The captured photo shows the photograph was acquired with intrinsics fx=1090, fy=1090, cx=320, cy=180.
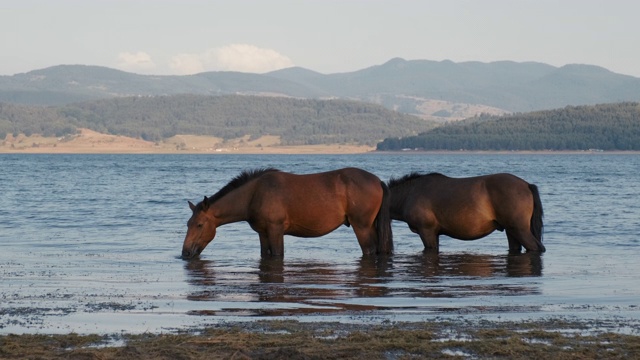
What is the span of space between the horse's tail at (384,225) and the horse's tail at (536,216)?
2331mm

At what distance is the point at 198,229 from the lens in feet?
57.0

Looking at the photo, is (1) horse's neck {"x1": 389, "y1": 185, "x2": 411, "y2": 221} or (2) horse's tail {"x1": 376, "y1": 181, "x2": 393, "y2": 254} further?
(1) horse's neck {"x1": 389, "y1": 185, "x2": 411, "y2": 221}

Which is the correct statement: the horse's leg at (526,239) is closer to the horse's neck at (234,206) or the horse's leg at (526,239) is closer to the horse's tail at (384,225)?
the horse's tail at (384,225)

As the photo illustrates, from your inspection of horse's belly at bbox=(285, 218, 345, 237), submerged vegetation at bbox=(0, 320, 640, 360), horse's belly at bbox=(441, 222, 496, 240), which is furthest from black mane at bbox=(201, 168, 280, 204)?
submerged vegetation at bbox=(0, 320, 640, 360)

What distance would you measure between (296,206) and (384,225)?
5.13ft

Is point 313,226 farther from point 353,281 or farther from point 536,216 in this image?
point 536,216

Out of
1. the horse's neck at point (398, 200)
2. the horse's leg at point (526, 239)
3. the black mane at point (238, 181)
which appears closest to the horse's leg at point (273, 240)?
the black mane at point (238, 181)

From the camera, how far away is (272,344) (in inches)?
351

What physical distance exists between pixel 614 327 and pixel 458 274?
17.3 ft

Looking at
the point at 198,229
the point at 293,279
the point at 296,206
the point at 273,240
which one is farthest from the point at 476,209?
the point at 198,229

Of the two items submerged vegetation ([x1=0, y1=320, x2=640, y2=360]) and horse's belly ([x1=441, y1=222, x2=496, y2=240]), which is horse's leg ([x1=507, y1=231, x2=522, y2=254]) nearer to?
horse's belly ([x1=441, y1=222, x2=496, y2=240])

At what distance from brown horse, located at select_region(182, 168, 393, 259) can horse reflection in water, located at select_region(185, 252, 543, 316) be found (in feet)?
1.60

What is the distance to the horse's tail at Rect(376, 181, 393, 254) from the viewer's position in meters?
17.1

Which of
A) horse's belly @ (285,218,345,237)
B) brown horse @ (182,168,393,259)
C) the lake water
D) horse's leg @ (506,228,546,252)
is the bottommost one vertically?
the lake water
